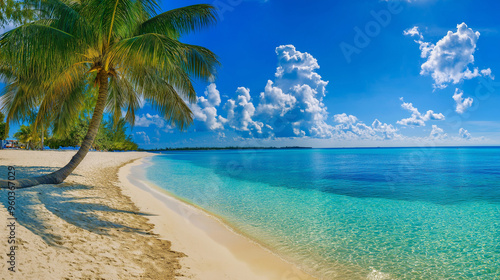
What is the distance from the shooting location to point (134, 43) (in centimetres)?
659

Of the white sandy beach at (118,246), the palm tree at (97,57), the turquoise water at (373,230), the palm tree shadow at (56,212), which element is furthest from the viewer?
the palm tree at (97,57)

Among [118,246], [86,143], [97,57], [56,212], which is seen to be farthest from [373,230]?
[97,57]

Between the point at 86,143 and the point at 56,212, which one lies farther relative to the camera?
the point at 86,143

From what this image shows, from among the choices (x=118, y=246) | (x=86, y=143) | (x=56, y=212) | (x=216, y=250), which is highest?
(x=86, y=143)

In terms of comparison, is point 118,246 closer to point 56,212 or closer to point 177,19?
point 56,212

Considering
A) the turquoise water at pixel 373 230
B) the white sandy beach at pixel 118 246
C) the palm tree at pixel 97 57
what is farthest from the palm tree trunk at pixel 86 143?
the turquoise water at pixel 373 230

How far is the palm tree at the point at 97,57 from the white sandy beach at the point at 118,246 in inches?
106

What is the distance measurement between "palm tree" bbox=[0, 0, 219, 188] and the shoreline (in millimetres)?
4056

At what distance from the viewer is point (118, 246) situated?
4281mm

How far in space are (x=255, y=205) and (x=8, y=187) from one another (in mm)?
7427

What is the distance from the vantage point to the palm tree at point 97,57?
6.46 metres

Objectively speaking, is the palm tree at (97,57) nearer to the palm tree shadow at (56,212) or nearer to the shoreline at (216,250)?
the palm tree shadow at (56,212)

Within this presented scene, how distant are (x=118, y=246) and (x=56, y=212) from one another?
2039 millimetres

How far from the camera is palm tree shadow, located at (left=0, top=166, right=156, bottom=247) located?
4.14m
